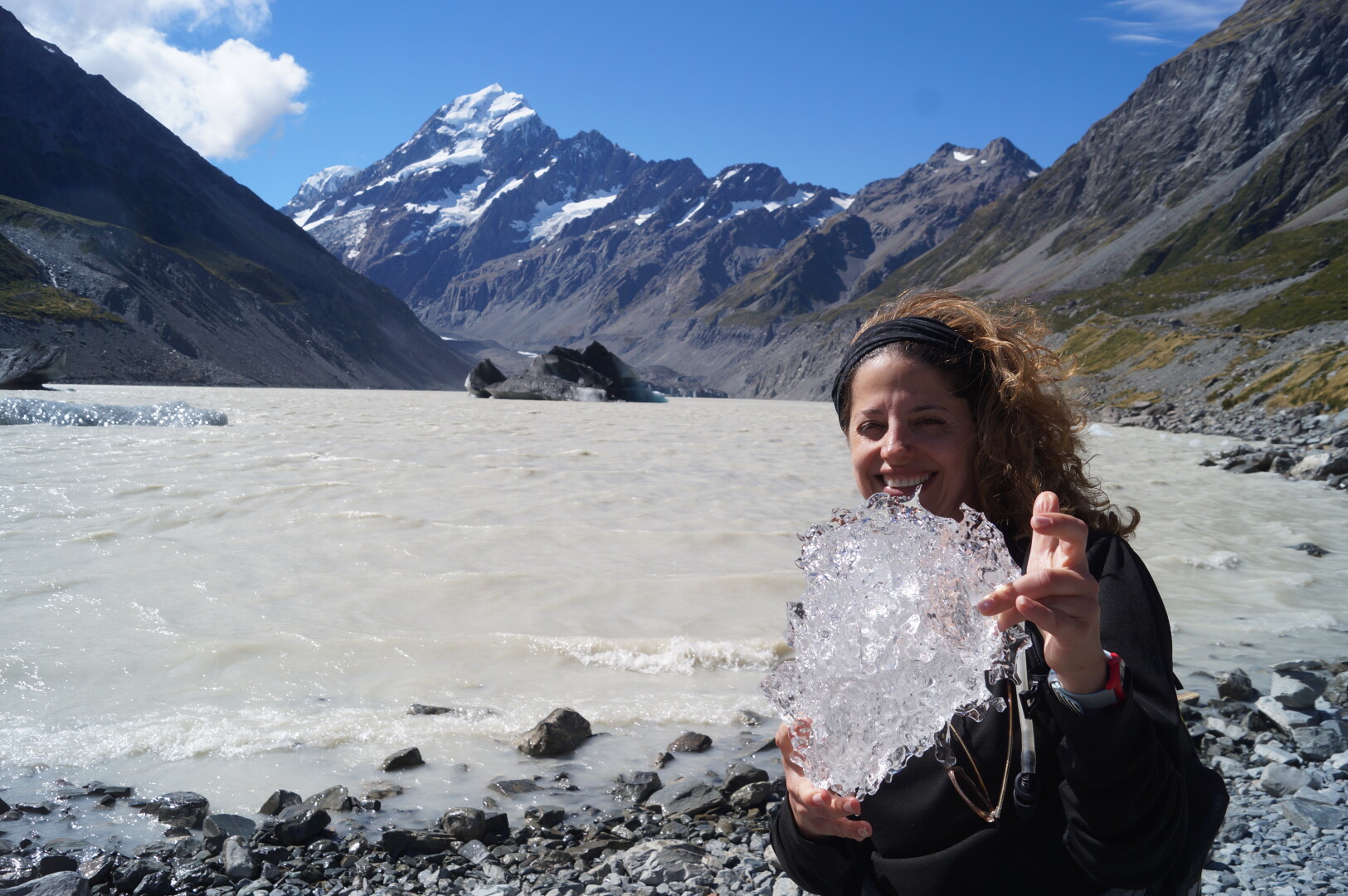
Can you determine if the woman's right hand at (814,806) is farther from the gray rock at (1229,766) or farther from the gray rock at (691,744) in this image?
the gray rock at (1229,766)

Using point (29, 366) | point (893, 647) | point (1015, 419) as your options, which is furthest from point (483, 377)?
point (893, 647)

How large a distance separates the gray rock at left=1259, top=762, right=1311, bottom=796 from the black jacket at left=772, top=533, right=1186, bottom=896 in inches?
107

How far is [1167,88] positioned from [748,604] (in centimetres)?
21833

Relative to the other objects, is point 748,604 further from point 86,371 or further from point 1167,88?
point 1167,88

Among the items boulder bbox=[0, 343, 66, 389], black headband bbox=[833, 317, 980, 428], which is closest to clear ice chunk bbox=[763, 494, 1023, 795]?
black headband bbox=[833, 317, 980, 428]

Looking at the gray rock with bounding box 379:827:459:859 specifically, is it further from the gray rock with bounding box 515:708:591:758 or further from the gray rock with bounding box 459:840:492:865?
the gray rock with bounding box 515:708:591:758

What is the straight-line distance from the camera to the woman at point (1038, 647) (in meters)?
1.50

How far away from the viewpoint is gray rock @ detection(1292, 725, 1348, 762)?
4031 mm

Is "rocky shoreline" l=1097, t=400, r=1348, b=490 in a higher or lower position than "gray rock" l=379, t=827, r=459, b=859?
higher

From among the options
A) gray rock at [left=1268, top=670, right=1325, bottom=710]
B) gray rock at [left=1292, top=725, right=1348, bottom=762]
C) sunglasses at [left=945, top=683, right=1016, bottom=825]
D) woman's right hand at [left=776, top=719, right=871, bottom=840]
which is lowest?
gray rock at [left=1292, top=725, right=1348, bottom=762]

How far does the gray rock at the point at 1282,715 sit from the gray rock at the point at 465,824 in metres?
4.04

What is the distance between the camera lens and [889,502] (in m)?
1.94

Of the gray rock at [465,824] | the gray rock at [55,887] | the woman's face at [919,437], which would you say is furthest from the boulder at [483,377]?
the woman's face at [919,437]

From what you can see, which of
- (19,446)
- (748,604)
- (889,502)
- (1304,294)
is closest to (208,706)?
(748,604)
